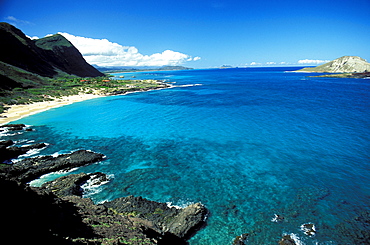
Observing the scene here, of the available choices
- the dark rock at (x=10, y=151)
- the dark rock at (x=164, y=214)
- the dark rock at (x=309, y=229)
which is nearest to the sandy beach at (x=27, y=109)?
the dark rock at (x=10, y=151)

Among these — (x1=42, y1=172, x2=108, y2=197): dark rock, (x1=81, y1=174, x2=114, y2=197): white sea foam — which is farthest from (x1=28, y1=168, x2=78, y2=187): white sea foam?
(x1=81, y1=174, x2=114, y2=197): white sea foam

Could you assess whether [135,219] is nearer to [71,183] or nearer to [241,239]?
[241,239]

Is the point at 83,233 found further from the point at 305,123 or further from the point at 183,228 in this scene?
the point at 305,123

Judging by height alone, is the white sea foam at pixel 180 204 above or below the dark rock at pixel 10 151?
below

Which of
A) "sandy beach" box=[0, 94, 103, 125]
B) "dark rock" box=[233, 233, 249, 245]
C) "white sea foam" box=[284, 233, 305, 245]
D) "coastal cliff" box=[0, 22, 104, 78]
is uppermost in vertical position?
"coastal cliff" box=[0, 22, 104, 78]

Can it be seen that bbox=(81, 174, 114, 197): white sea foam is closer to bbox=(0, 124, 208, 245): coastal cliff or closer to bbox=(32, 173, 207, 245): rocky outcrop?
bbox=(0, 124, 208, 245): coastal cliff

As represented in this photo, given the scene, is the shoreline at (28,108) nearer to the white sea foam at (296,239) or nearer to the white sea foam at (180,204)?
the white sea foam at (180,204)
